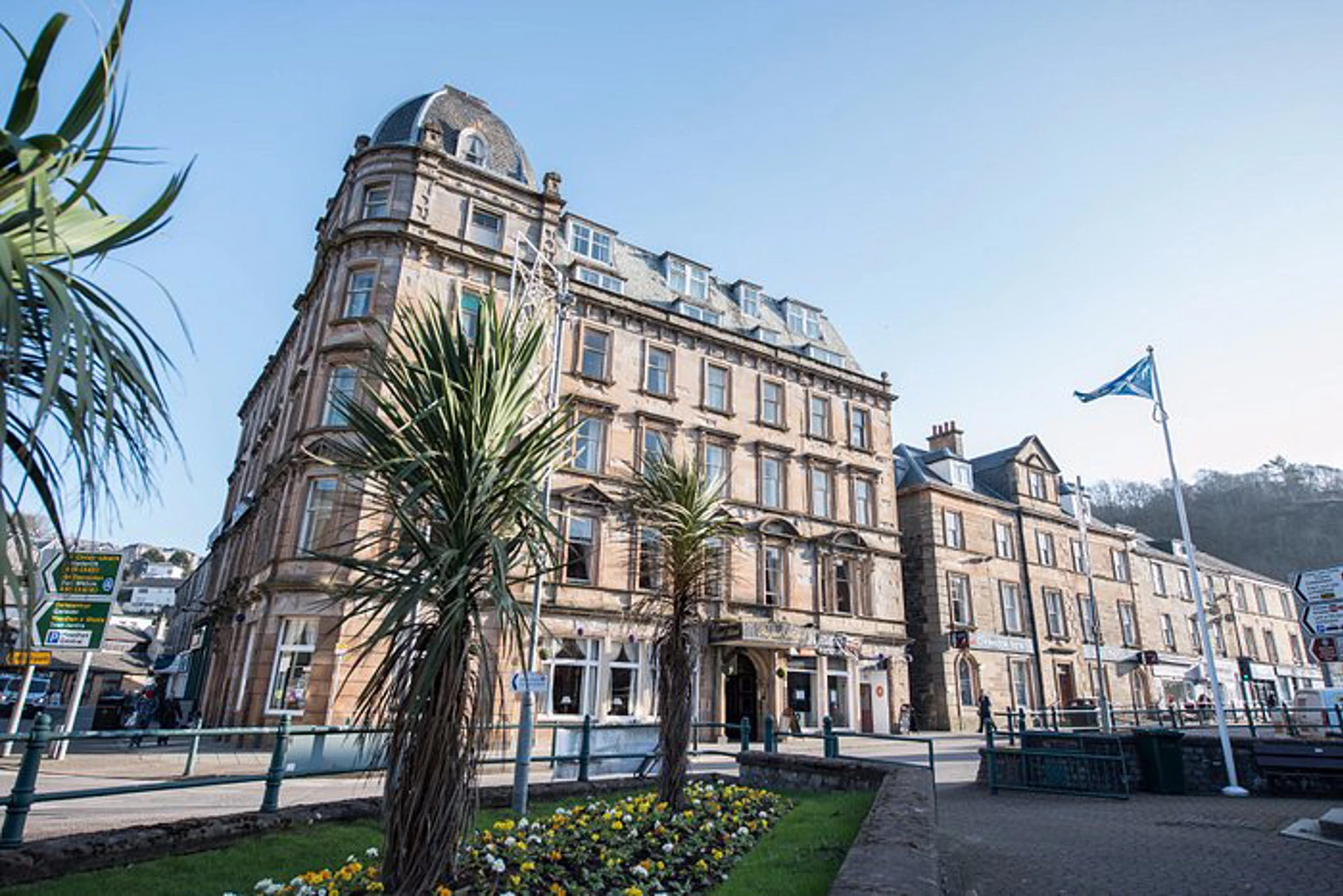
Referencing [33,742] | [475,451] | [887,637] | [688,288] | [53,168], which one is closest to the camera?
[53,168]

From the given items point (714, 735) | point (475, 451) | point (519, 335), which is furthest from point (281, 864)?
point (714, 735)

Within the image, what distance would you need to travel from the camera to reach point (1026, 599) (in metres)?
34.7

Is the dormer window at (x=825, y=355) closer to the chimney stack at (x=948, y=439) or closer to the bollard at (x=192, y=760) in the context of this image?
the chimney stack at (x=948, y=439)

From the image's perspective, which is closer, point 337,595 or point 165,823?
point 337,595

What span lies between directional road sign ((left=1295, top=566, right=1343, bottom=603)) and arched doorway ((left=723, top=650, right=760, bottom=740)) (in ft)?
58.4

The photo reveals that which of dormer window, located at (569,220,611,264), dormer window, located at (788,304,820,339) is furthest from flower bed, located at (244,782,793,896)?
dormer window, located at (788,304,820,339)

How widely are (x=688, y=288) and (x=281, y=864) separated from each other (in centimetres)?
2733

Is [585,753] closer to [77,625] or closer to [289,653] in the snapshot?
[77,625]

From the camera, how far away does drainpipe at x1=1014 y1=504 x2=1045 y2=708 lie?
3347 cm

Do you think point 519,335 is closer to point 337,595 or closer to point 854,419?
point 337,595

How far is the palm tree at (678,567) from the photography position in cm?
892

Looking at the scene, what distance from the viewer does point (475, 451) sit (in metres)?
5.23

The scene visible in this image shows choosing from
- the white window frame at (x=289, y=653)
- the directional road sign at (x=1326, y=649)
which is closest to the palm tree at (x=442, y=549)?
the directional road sign at (x=1326, y=649)

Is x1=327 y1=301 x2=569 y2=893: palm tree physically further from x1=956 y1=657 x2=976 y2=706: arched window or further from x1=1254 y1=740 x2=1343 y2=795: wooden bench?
x1=956 y1=657 x2=976 y2=706: arched window
